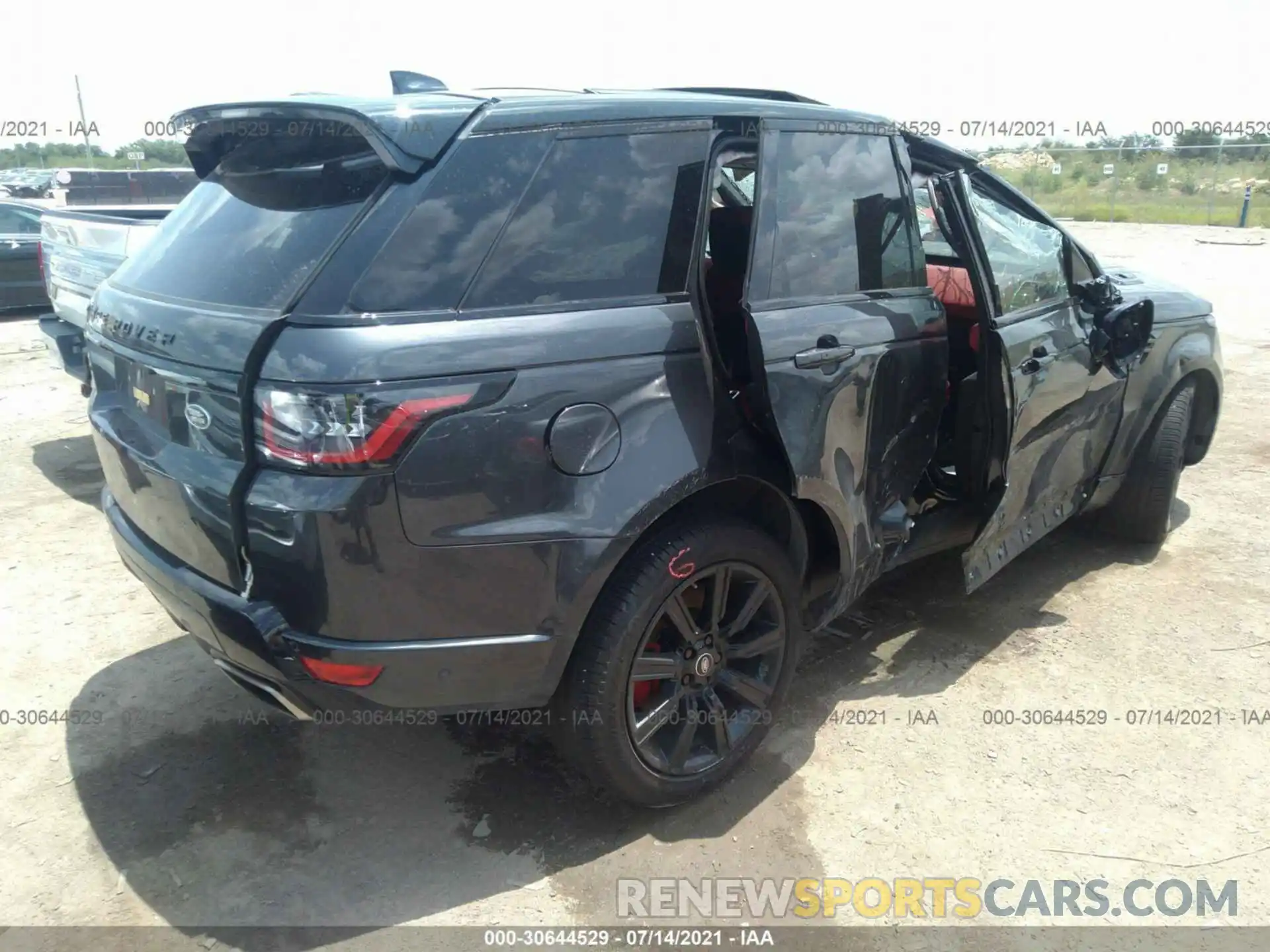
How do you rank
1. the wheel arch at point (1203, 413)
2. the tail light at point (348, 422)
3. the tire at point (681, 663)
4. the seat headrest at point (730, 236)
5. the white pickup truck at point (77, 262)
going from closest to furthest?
the tail light at point (348, 422)
the tire at point (681, 663)
the seat headrest at point (730, 236)
the wheel arch at point (1203, 413)
the white pickup truck at point (77, 262)

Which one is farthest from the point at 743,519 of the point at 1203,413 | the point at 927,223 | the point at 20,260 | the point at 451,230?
the point at 20,260

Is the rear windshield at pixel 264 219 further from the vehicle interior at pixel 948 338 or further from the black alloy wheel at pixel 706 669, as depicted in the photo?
the black alloy wheel at pixel 706 669

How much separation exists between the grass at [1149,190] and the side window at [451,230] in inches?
1105

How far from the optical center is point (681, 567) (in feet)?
8.49

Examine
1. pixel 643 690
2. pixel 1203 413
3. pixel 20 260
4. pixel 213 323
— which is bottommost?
pixel 643 690

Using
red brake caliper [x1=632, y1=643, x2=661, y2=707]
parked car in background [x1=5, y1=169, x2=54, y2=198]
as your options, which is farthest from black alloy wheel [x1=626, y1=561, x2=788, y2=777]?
parked car in background [x1=5, y1=169, x2=54, y2=198]

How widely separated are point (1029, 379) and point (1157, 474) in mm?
1513

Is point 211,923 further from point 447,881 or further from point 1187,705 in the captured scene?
point 1187,705

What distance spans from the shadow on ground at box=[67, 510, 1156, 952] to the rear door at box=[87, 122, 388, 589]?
88 centimetres

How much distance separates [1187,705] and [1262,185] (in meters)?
36.1

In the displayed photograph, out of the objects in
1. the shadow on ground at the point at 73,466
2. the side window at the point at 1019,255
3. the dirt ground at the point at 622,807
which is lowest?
the dirt ground at the point at 622,807

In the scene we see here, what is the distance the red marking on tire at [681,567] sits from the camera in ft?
8.41

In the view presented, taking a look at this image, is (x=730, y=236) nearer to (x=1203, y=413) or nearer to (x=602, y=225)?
(x=602, y=225)

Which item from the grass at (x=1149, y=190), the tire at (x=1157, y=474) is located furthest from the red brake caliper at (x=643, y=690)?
the grass at (x=1149, y=190)
